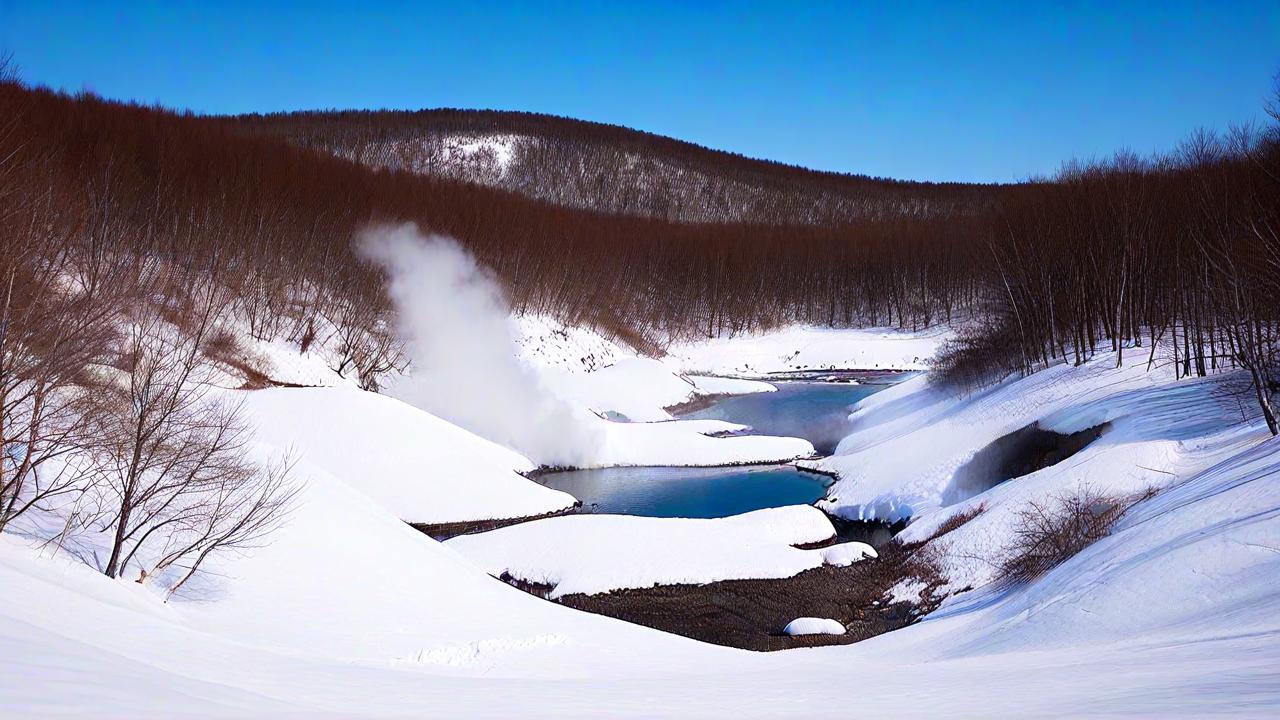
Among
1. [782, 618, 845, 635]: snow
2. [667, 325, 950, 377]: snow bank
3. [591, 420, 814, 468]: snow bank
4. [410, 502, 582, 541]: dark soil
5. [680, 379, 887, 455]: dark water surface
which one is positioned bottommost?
[782, 618, 845, 635]: snow

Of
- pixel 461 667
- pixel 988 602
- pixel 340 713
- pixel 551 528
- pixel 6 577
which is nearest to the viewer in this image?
pixel 340 713

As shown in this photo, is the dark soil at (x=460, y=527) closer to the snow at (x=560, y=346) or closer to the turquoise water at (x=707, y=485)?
the turquoise water at (x=707, y=485)

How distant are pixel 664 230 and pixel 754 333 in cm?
2418

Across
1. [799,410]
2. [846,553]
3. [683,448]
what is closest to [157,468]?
[846,553]

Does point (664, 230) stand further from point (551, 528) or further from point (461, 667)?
point (461, 667)

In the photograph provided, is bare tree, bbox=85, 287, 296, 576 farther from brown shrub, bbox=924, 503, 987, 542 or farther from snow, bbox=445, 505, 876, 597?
brown shrub, bbox=924, 503, 987, 542

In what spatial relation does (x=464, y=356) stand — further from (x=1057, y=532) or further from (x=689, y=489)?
(x=1057, y=532)

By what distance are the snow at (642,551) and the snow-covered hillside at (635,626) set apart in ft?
0.28

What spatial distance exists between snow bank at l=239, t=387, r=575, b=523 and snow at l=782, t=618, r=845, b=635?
37.7ft

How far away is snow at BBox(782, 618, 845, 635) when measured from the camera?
55.6 ft

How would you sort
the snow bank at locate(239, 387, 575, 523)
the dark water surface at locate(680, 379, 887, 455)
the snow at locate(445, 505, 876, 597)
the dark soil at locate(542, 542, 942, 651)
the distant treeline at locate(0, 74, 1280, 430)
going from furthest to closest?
the dark water surface at locate(680, 379, 887, 455) → the snow bank at locate(239, 387, 575, 523) → the distant treeline at locate(0, 74, 1280, 430) → the snow at locate(445, 505, 876, 597) → the dark soil at locate(542, 542, 942, 651)

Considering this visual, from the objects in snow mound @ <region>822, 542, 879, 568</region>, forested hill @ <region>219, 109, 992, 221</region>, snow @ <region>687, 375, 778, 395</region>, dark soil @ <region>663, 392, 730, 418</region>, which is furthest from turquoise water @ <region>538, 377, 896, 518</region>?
forested hill @ <region>219, 109, 992, 221</region>

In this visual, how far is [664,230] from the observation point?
107m

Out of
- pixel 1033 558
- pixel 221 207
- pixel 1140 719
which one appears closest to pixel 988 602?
pixel 1033 558
